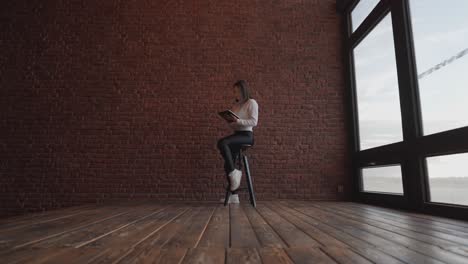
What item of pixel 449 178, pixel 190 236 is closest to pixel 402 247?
pixel 190 236

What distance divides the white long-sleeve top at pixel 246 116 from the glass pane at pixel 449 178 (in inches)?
67.8

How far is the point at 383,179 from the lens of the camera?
11.3ft

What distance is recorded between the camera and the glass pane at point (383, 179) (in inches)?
124

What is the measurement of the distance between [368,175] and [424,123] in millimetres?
1279

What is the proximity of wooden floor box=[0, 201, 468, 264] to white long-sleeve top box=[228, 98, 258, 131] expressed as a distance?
4.59 ft

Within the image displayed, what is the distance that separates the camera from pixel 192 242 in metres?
1.37

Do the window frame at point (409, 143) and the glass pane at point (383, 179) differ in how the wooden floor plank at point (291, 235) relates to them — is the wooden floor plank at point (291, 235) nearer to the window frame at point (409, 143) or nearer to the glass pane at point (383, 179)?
the window frame at point (409, 143)

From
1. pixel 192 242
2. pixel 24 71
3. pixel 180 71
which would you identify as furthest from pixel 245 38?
pixel 192 242

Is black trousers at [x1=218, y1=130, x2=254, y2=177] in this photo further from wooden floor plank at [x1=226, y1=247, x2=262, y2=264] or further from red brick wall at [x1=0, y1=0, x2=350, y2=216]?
wooden floor plank at [x1=226, y1=247, x2=262, y2=264]

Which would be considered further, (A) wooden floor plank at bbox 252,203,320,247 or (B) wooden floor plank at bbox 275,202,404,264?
(A) wooden floor plank at bbox 252,203,320,247

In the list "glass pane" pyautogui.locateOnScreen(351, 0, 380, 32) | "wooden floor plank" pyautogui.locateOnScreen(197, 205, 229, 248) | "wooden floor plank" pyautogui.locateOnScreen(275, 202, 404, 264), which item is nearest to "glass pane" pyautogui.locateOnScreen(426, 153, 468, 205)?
"wooden floor plank" pyautogui.locateOnScreen(275, 202, 404, 264)

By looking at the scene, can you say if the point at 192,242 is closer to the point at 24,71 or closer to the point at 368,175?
the point at 368,175

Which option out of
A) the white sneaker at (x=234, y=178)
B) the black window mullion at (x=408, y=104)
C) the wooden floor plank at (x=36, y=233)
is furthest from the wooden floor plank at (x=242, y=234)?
the black window mullion at (x=408, y=104)

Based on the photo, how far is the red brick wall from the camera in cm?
404
